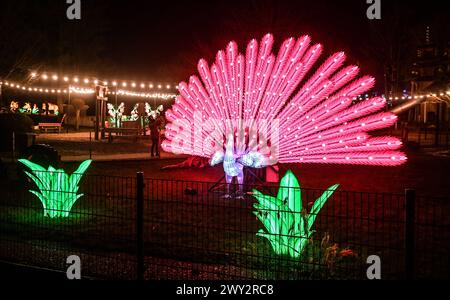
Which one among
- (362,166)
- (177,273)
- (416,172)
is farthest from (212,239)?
(362,166)

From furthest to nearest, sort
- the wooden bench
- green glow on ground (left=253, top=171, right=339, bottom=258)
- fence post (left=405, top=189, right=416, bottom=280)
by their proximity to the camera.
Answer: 1. the wooden bench
2. green glow on ground (left=253, top=171, right=339, bottom=258)
3. fence post (left=405, top=189, right=416, bottom=280)

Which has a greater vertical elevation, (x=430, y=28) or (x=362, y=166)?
(x=430, y=28)

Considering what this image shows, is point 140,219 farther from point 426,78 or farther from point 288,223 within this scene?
point 426,78

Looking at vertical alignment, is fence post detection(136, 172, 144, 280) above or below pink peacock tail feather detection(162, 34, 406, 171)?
below

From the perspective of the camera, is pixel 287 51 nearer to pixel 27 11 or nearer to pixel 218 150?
pixel 218 150

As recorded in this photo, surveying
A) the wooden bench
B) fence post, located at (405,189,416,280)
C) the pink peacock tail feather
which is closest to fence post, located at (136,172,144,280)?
fence post, located at (405,189,416,280)

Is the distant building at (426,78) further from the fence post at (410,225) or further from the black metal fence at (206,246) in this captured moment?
the fence post at (410,225)

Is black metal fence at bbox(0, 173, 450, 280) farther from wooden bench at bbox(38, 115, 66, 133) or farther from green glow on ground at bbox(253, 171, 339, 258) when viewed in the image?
wooden bench at bbox(38, 115, 66, 133)

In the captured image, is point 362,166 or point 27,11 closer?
point 362,166

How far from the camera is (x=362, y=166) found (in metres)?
21.1

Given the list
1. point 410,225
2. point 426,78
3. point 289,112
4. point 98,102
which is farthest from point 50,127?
point 410,225

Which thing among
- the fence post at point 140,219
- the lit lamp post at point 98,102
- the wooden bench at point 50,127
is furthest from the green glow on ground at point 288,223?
the wooden bench at point 50,127

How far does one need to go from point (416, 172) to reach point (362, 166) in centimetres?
267
